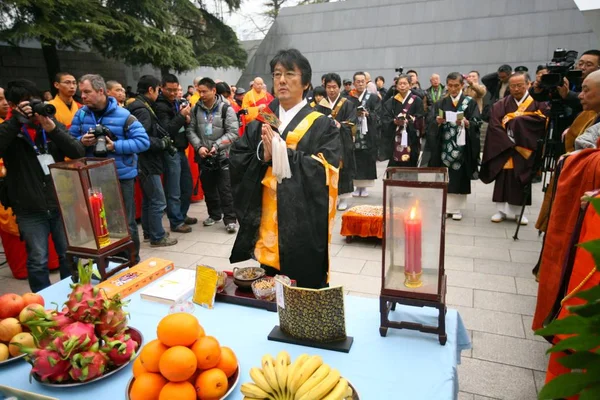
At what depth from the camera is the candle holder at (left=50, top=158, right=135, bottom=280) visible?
2096 mm

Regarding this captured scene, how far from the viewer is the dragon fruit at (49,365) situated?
3.98 feet

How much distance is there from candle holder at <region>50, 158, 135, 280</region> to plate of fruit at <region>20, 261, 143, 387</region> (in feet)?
2.48

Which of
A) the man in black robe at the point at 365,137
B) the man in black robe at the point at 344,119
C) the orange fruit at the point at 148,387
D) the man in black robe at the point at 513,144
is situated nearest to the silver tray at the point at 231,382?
the orange fruit at the point at 148,387

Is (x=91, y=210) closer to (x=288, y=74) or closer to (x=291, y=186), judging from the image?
(x=291, y=186)

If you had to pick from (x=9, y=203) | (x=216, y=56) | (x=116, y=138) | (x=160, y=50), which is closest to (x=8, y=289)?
(x=9, y=203)

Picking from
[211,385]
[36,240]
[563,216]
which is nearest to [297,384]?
[211,385]

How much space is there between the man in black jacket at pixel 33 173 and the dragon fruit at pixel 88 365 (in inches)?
76.0

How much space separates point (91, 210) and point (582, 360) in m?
2.05

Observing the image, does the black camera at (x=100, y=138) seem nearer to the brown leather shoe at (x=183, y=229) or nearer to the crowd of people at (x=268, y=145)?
the crowd of people at (x=268, y=145)

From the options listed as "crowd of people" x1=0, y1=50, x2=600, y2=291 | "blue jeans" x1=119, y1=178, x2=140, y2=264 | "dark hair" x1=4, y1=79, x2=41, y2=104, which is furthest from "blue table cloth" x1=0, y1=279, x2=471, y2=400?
"blue jeans" x1=119, y1=178, x2=140, y2=264

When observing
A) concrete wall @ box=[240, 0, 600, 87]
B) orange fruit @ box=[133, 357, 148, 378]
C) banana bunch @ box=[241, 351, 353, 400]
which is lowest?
orange fruit @ box=[133, 357, 148, 378]

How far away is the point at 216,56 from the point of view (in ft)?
43.6

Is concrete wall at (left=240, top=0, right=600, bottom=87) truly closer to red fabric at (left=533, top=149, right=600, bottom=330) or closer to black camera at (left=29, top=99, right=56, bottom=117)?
red fabric at (left=533, top=149, right=600, bottom=330)

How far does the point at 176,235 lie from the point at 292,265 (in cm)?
300
